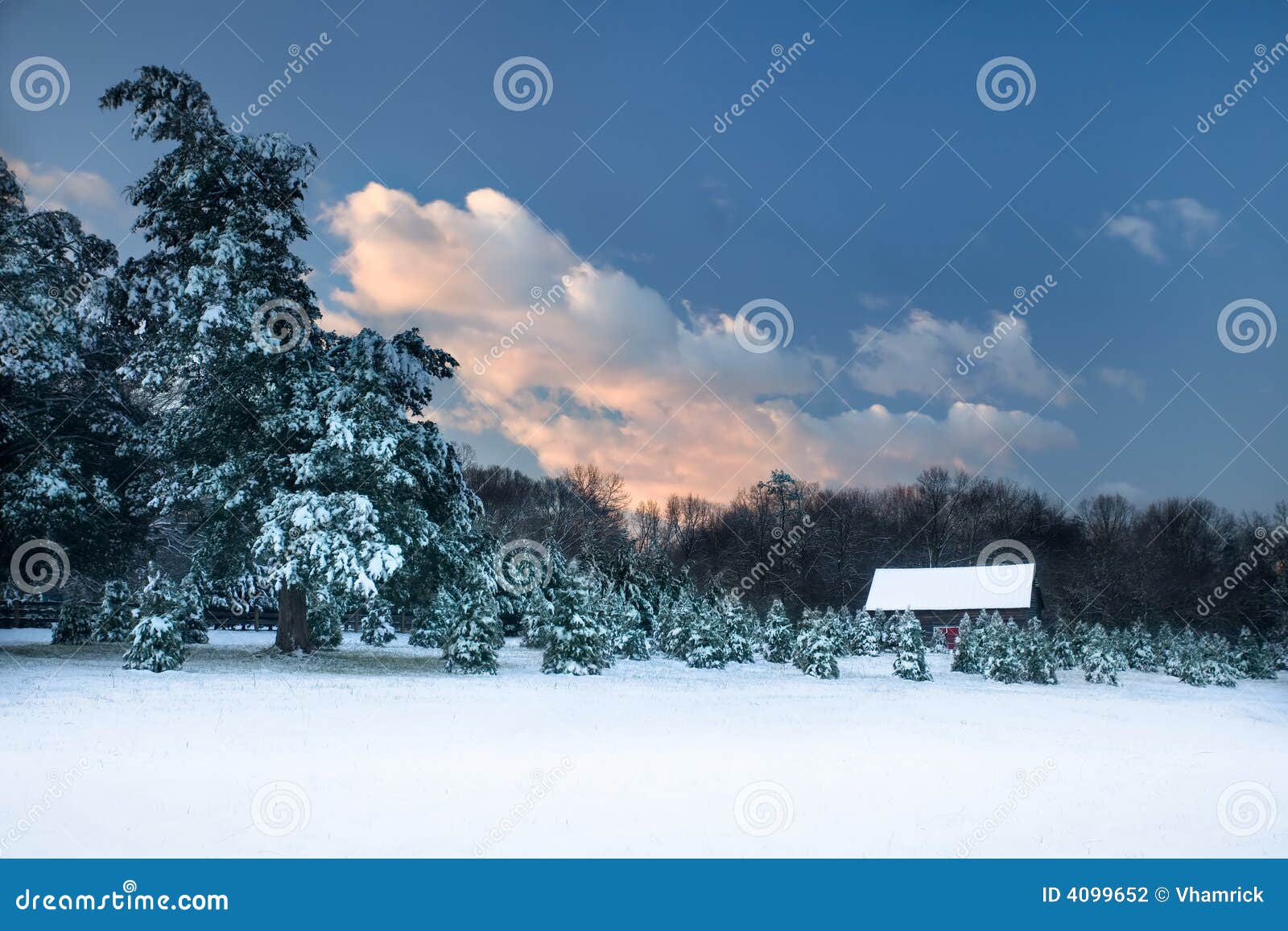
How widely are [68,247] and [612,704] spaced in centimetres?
2117

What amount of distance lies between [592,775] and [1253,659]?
42.2m

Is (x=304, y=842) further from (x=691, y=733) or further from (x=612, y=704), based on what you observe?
(x=612, y=704)

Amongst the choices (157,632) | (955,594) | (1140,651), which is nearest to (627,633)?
(157,632)

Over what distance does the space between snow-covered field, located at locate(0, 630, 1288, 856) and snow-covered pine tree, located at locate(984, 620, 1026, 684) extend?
12624 millimetres

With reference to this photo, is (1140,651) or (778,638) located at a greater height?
(1140,651)

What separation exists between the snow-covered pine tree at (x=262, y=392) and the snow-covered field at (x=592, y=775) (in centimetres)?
541

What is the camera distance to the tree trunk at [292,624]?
27.5 metres

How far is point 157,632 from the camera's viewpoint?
2078 cm

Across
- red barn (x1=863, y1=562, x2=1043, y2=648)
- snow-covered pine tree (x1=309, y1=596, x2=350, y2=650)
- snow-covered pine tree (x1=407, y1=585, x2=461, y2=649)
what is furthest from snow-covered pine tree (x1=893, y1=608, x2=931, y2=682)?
Result: red barn (x1=863, y1=562, x2=1043, y2=648)

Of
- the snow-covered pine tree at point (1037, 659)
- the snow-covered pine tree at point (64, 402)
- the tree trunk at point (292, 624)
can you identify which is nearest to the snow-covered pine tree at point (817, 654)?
the snow-covered pine tree at point (1037, 659)

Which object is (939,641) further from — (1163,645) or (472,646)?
(472,646)

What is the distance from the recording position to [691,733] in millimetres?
13391

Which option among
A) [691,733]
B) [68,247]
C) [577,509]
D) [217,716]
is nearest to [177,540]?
[68,247]

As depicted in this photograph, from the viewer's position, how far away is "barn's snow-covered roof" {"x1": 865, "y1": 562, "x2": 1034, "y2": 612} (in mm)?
53938
